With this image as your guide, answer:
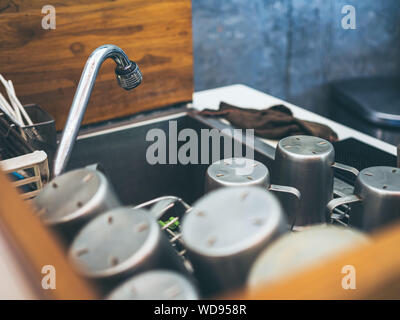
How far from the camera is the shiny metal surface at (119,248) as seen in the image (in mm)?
455

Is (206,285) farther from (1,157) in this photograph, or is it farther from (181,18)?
(181,18)

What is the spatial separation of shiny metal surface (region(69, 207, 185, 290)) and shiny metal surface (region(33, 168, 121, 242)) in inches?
1.3

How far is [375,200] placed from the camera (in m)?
0.67

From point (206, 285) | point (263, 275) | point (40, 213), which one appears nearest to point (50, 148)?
point (40, 213)

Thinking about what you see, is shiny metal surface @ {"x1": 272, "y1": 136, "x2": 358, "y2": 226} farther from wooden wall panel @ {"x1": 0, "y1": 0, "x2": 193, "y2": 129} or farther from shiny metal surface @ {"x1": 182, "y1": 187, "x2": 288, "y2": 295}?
wooden wall panel @ {"x1": 0, "y1": 0, "x2": 193, "y2": 129}

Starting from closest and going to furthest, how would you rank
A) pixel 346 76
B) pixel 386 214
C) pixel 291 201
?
pixel 386 214 → pixel 291 201 → pixel 346 76

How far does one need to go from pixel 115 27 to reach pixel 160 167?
1.72 ft

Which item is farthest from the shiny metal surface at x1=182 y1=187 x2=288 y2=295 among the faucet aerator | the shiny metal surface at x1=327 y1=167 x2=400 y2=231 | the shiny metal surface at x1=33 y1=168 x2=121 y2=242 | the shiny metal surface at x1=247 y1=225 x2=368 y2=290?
the faucet aerator

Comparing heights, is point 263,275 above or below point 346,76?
above

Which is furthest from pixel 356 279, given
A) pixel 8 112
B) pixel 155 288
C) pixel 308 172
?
pixel 8 112

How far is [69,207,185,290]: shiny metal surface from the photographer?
46 centimetres

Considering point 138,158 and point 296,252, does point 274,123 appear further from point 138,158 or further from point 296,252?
point 296,252

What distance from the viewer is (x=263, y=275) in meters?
0.40

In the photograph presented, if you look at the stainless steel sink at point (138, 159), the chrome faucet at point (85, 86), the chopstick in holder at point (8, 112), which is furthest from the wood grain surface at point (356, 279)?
the stainless steel sink at point (138, 159)
